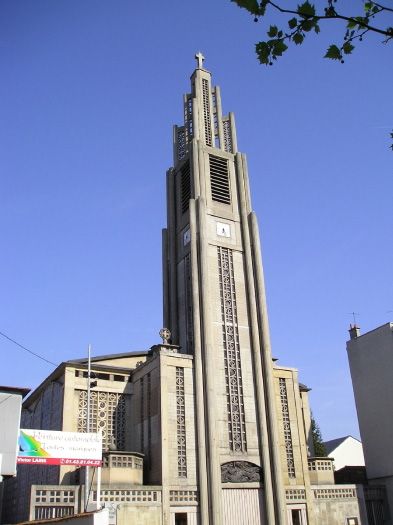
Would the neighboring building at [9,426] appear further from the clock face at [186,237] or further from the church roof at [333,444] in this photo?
the church roof at [333,444]

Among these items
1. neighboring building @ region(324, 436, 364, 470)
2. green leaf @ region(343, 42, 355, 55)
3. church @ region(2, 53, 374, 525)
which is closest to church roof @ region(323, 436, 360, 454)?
neighboring building @ region(324, 436, 364, 470)

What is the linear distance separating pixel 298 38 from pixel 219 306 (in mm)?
32155

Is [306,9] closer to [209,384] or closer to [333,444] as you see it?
[209,384]

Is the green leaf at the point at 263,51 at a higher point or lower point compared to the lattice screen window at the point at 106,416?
lower

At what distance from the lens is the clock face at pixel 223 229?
41438 millimetres

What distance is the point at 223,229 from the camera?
4175 centimetres

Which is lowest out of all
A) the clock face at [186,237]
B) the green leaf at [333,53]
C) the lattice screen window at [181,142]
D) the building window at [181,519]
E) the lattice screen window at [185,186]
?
the building window at [181,519]

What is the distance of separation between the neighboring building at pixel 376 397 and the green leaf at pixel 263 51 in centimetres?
3397

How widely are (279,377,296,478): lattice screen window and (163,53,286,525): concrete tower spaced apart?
171cm

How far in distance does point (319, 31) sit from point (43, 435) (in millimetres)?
24091

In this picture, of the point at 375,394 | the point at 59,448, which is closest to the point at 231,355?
the point at 375,394

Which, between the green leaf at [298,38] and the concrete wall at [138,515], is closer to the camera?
the green leaf at [298,38]

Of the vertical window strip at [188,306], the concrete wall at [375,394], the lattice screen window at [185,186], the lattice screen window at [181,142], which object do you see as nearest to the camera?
the concrete wall at [375,394]

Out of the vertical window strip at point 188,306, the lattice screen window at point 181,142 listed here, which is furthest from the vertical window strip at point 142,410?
the lattice screen window at point 181,142
